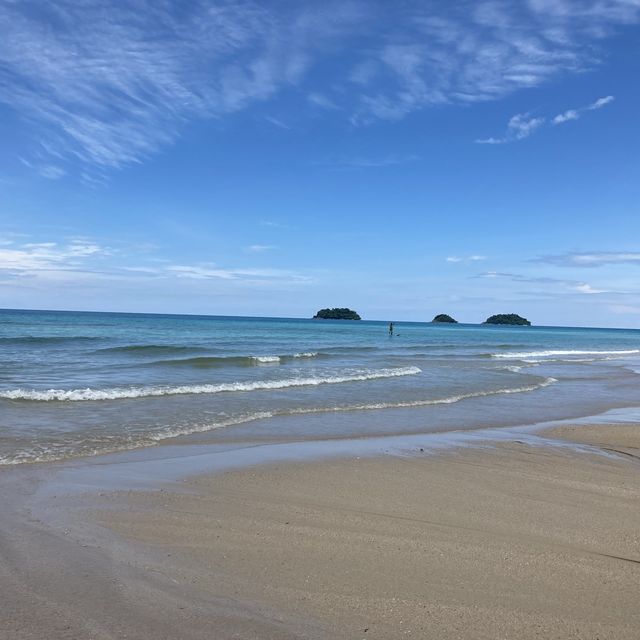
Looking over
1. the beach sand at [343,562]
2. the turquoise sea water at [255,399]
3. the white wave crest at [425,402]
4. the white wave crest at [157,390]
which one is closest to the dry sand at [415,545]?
the beach sand at [343,562]

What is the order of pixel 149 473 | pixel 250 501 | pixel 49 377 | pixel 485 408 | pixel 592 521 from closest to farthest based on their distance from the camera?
pixel 592 521 < pixel 250 501 < pixel 149 473 < pixel 485 408 < pixel 49 377

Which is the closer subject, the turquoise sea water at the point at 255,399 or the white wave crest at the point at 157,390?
the turquoise sea water at the point at 255,399

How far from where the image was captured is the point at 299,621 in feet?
12.0

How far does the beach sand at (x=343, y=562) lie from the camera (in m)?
3.64

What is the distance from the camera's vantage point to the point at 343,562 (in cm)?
464

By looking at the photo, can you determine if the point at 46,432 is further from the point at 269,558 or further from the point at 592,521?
the point at 592,521

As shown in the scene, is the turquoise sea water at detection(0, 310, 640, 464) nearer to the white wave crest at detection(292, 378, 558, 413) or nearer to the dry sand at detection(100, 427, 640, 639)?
the white wave crest at detection(292, 378, 558, 413)

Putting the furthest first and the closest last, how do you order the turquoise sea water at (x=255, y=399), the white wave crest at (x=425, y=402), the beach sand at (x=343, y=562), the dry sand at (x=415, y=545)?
the white wave crest at (x=425, y=402) → the turquoise sea water at (x=255, y=399) → the dry sand at (x=415, y=545) → the beach sand at (x=343, y=562)

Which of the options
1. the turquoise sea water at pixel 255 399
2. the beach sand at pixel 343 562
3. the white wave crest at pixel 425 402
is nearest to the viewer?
the beach sand at pixel 343 562

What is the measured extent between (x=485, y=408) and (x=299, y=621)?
39.8 feet

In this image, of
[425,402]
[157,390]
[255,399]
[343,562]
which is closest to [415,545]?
[343,562]

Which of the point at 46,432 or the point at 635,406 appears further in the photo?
the point at 635,406

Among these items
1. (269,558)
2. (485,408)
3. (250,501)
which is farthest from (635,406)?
(269,558)

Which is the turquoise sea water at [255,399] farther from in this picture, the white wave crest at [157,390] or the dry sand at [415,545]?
the dry sand at [415,545]
